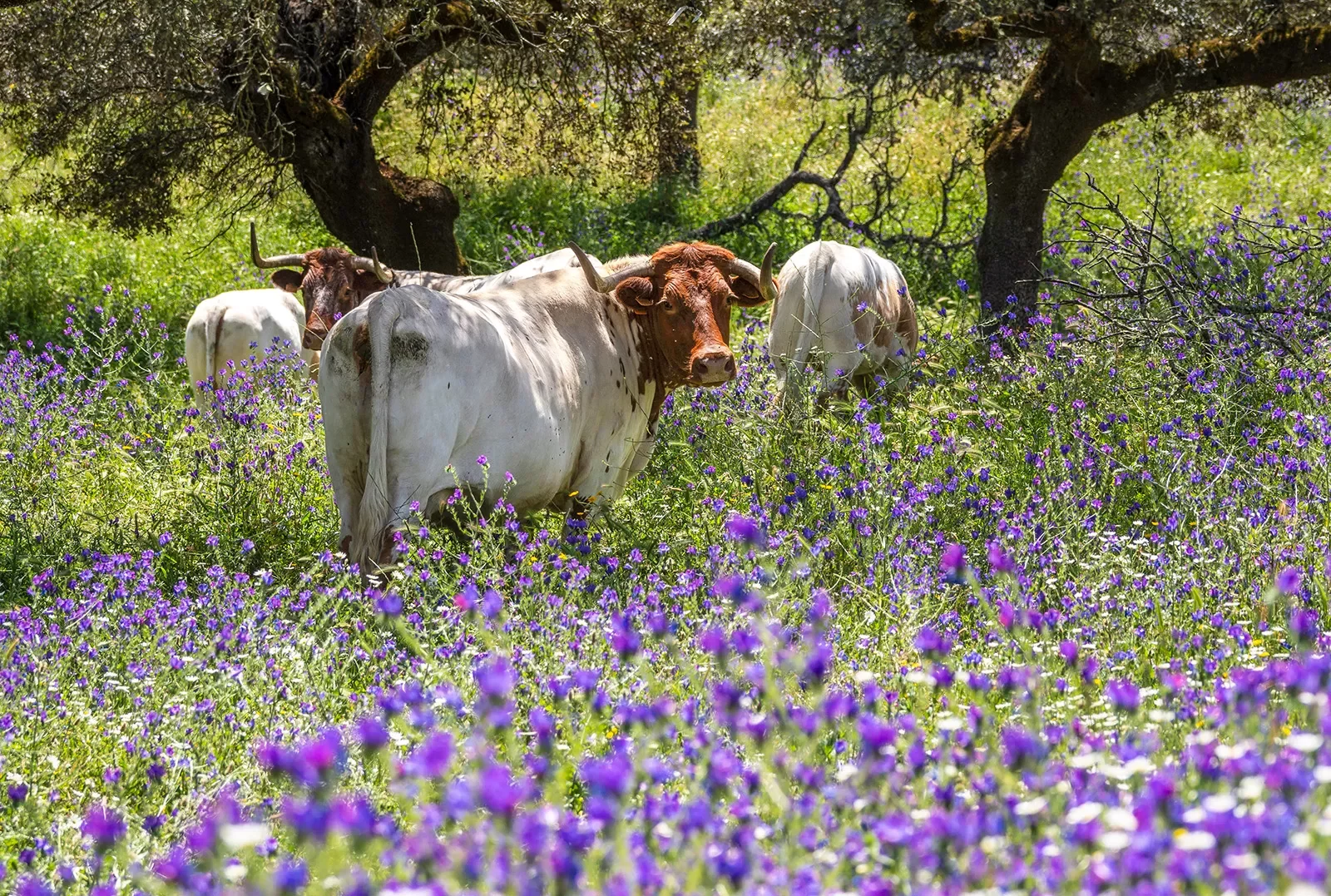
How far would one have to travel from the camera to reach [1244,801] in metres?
2.41

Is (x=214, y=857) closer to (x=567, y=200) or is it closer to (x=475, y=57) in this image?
(x=475, y=57)

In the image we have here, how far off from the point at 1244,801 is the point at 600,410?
4604 mm

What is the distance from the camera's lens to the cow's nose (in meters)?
6.58

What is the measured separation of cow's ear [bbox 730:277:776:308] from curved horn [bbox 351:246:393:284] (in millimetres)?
2126

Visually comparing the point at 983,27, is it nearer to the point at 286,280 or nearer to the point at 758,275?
the point at 758,275

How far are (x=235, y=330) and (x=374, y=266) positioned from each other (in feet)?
7.57

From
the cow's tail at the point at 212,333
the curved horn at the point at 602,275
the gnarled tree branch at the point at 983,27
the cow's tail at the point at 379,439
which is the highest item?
the gnarled tree branch at the point at 983,27

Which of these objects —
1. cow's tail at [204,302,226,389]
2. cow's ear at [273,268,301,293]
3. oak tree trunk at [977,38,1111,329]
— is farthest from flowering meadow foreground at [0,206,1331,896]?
oak tree trunk at [977,38,1111,329]

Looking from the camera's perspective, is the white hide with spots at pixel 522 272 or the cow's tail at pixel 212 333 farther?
the cow's tail at pixel 212 333

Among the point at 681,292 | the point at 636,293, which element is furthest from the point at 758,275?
the point at 636,293

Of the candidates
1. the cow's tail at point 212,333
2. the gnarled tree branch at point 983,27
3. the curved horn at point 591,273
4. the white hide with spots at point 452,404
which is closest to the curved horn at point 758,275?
the curved horn at point 591,273

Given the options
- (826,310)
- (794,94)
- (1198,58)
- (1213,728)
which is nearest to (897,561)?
(1213,728)

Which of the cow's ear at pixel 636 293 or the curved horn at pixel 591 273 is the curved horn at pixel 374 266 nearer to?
the curved horn at pixel 591 273

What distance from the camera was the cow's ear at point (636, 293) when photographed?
6879 millimetres
